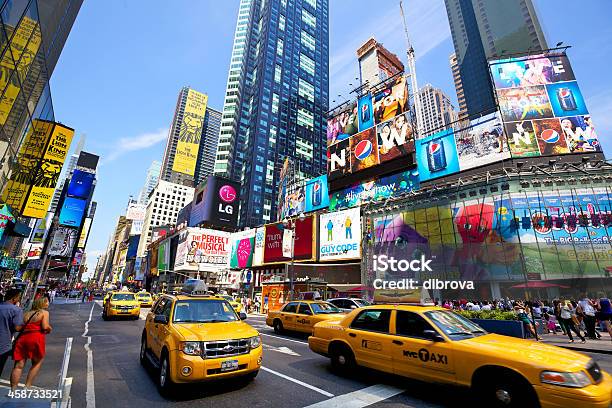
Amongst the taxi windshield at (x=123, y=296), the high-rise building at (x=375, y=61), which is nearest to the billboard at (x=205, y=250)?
the taxi windshield at (x=123, y=296)

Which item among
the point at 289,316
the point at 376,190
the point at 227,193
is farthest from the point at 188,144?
the point at 289,316

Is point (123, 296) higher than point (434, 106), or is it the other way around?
point (434, 106)

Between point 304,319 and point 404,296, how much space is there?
1686cm

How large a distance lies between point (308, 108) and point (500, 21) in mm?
79796

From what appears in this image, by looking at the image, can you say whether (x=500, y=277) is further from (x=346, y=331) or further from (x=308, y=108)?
(x=308, y=108)

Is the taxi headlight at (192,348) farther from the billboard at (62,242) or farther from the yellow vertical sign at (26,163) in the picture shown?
the billboard at (62,242)

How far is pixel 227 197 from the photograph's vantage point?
72.2m

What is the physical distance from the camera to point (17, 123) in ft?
47.8

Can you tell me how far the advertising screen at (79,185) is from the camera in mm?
45625

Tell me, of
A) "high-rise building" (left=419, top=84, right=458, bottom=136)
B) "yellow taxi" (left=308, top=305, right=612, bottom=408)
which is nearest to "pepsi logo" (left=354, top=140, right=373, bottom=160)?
"yellow taxi" (left=308, top=305, right=612, bottom=408)

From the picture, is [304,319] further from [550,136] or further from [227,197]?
[227,197]

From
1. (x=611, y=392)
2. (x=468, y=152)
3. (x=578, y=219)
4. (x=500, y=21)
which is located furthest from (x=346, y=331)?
(x=500, y=21)

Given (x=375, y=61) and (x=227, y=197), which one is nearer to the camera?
(x=227, y=197)

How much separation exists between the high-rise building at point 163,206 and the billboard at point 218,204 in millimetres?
77566
